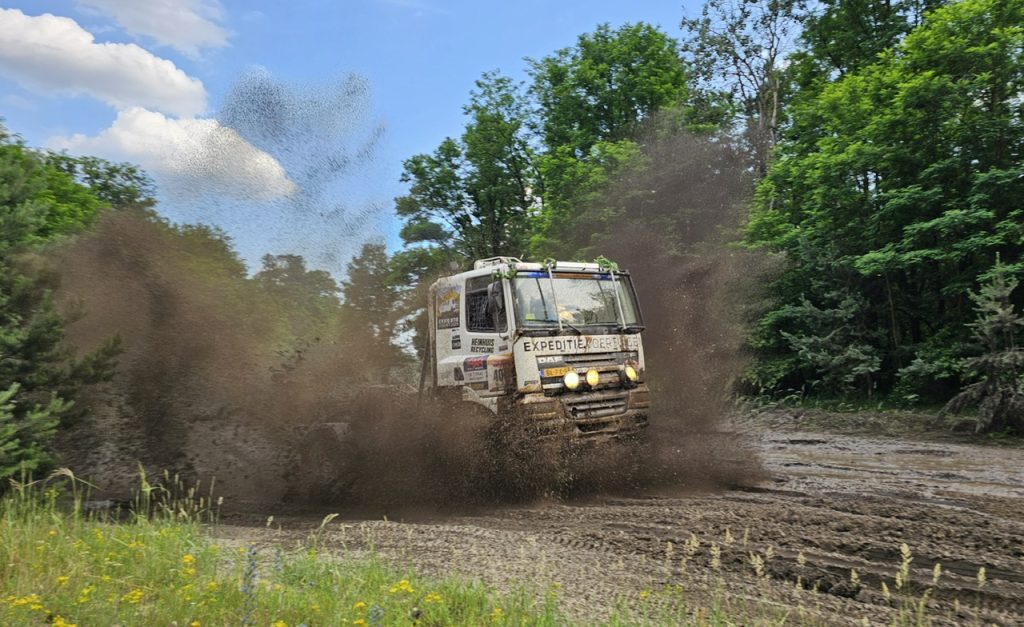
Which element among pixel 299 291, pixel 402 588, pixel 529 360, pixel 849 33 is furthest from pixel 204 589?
pixel 849 33

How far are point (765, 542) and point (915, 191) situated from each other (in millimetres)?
15983

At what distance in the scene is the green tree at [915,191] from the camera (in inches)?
712

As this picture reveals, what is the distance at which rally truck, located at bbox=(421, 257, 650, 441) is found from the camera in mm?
9211

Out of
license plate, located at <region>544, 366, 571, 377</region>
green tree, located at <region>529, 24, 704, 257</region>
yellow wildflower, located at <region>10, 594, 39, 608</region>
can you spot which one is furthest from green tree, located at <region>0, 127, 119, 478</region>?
green tree, located at <region>529, 24, 704, 257</region>

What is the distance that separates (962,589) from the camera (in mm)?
4992

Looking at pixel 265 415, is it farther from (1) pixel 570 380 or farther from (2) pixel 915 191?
(2) pixel 915 191

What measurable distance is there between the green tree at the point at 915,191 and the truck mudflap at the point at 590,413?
11.2 meters

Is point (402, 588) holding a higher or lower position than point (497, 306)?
lower

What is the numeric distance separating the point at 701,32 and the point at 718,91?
2.83 meters

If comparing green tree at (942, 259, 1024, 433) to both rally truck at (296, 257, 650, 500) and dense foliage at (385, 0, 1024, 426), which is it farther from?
rally truck at (296, 257, 650, 500)

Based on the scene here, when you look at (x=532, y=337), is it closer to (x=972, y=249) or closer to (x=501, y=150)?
(x=972, y=249)

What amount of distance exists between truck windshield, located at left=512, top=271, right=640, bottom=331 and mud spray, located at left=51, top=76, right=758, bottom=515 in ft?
5.27

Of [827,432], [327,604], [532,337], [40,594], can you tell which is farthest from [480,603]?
[827,432]

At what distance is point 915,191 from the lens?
18.8 meters
